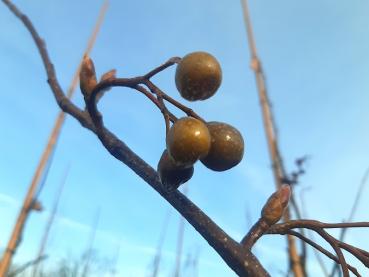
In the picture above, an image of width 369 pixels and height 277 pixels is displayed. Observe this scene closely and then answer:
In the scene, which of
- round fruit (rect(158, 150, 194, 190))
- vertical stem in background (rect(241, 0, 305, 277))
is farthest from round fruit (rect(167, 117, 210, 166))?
vertical stem in background (rect(241, 0, 305, 277))

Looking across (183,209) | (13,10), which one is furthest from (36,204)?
(183,209)

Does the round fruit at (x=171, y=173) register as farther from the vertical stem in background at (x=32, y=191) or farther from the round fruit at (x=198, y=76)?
the vertical stem in background at (x=32, y=191)

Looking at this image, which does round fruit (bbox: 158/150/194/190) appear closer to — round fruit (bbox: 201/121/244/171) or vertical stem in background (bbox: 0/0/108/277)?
round fruit (bbox: 201/121/244/171)

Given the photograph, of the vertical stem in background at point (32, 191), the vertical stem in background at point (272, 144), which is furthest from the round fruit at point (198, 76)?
the vertical stem in background at point (272, 144)

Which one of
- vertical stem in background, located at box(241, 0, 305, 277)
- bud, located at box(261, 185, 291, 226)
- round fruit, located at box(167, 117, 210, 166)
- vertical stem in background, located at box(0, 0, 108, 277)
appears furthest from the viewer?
vertical stem in background, located at box(241, 0, 305, 277)

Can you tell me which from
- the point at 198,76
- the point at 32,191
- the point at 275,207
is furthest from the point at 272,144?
the point at 198,76

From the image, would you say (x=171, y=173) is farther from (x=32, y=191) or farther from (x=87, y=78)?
(x=32, y=191)
